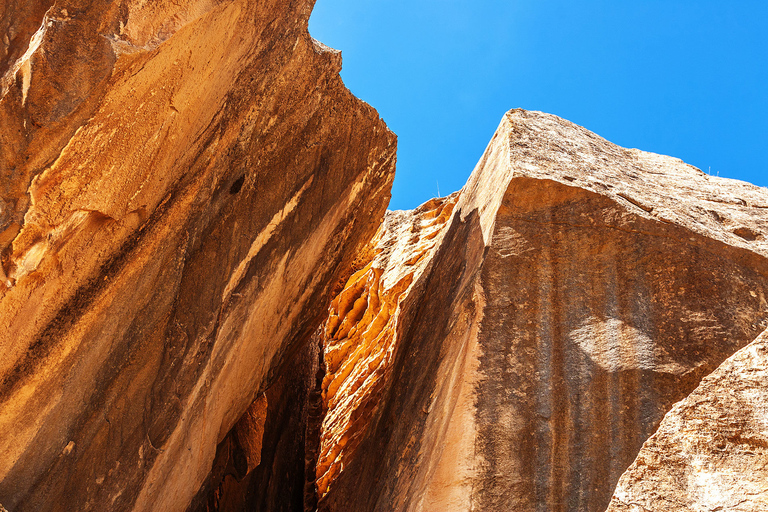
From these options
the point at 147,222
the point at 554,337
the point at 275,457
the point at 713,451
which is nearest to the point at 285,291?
the point at 147,222

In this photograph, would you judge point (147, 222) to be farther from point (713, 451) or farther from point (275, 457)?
point (275, 457)

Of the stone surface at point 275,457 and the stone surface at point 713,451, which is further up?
the stone surface at point 275,457

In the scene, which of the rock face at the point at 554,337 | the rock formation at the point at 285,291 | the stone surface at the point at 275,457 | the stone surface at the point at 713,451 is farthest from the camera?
the stone surface at the point at 275,457

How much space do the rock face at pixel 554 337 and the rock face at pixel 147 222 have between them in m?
1.72

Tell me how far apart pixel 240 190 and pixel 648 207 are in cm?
371

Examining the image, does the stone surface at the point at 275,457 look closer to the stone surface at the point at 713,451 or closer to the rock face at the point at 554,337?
the rock face at the point at 554,337

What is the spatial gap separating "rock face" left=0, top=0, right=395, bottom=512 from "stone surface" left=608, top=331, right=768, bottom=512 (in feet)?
12.1

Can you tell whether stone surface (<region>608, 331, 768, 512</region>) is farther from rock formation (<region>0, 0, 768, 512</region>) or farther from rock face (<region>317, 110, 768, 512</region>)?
rock face (<region>317, 110, 768, 512</region>)

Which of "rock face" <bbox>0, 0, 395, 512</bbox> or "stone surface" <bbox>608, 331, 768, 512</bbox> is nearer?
"stone surface" <bbox>608, 331, 768, 512</bbox>

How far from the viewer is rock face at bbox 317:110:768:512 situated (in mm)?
4684

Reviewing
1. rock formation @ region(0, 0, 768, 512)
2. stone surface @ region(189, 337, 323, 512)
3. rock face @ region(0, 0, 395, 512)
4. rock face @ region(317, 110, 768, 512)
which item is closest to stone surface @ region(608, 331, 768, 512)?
rock formation @ region(0, 0, 768, 512)

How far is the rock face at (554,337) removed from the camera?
184 inches

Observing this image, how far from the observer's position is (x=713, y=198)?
23.1ft

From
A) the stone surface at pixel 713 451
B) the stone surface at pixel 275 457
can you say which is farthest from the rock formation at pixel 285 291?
the stone surface at pixel 275 457
